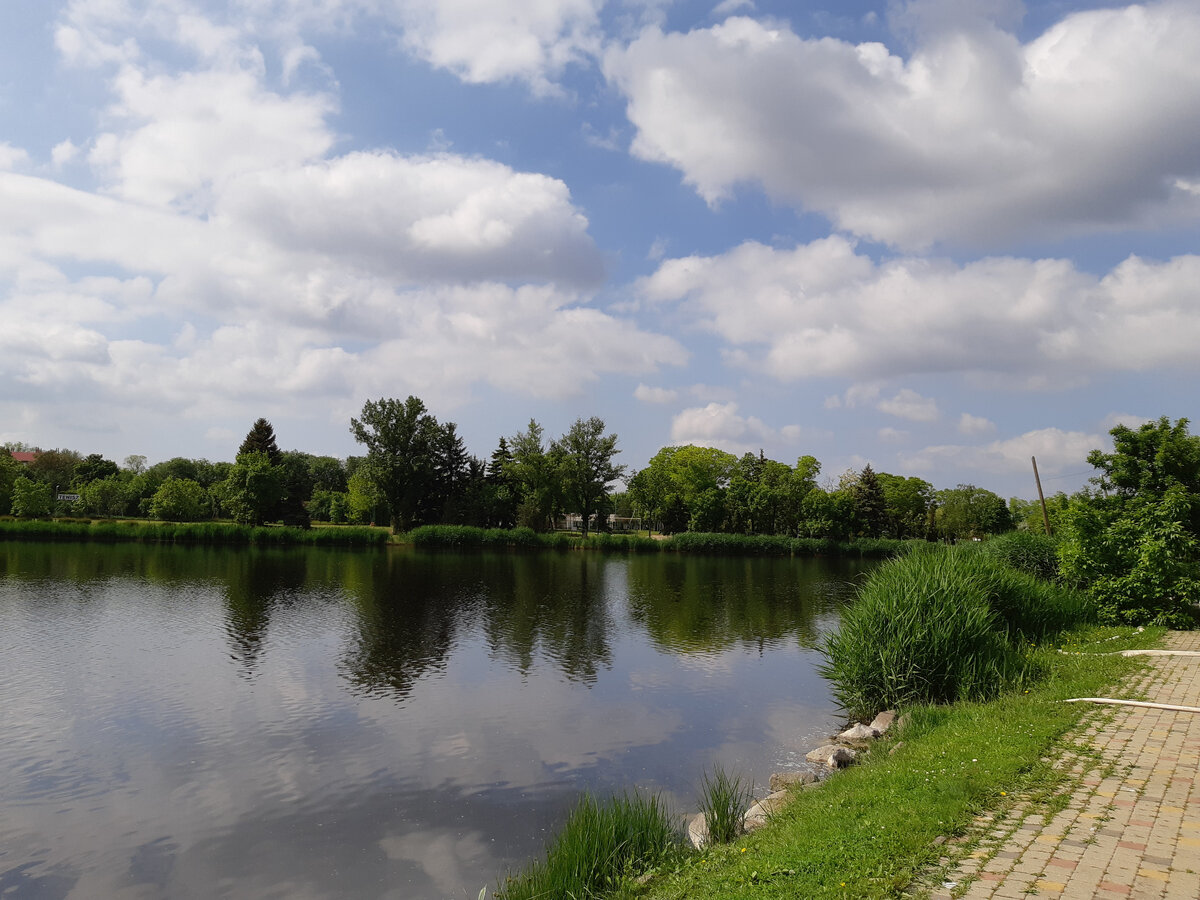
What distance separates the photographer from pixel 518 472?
270 ft

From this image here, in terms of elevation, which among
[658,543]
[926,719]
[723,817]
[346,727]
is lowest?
[658,543]

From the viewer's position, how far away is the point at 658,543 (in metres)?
81.3

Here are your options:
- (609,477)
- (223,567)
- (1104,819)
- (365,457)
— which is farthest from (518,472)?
(1104,819)

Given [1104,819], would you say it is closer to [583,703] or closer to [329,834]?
[329,834]

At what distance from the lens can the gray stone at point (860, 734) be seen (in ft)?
44.0

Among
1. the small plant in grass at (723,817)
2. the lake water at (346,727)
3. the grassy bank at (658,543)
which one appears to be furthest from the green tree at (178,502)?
the small plant in grass at (723,817)

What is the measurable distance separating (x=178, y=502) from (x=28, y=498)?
14.0m

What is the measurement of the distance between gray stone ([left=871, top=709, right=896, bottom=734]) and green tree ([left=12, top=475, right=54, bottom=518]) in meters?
87.8

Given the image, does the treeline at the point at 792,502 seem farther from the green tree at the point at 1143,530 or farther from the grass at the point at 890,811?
the grass at the point at 890,811

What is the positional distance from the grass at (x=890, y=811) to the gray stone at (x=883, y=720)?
1.42 metres

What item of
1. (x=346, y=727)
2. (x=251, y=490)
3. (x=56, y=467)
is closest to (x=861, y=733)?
(x=346, y=727)

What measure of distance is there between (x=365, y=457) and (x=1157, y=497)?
7346 centimetres

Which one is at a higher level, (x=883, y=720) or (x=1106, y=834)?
(x=1106, y=834)

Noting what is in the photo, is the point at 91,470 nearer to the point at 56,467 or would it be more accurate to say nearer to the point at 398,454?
the point at 56,467
